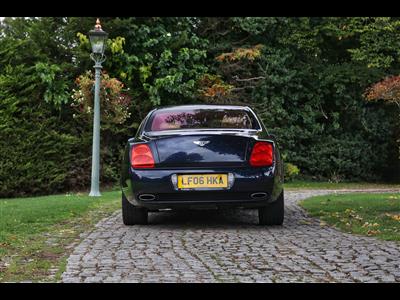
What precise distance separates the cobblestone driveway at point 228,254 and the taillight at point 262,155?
0.75m

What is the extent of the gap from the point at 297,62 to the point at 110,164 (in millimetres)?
6820

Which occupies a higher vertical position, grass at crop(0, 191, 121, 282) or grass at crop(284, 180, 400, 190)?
grass at crop(0, 191, 121, 282)

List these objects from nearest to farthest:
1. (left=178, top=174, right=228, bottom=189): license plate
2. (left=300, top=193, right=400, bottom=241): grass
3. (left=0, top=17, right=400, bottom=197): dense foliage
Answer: (left=178, top=174, right=228, bottom=189): license plate
(left=300, top=193, right=400, bottom=241): grass
(left=0, top=17, right=400, bottom=197): dense foliage

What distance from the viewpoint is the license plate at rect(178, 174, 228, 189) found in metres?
6.73

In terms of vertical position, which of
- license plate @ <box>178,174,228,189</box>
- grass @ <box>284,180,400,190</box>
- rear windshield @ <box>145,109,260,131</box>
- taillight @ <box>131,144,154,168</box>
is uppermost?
rear windshield @ <box>145,109,260,131</box>

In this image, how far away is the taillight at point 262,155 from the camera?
6785 mm

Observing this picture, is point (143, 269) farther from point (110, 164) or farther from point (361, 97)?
point (361, 97)

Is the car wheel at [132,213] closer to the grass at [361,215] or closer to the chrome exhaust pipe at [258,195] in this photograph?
the chrome exhaust pipe at [258,195]

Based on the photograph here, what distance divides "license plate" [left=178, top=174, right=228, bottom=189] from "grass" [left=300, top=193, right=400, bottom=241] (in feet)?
5.02

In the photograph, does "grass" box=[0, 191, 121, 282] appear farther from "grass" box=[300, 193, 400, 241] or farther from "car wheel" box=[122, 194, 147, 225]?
"grass" box=[300, 193, 400, 241]

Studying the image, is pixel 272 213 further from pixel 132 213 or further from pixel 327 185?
pixel 327 185

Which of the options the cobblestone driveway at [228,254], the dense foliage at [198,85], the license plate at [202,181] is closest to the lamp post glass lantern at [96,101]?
the dense foliage at [198,85]

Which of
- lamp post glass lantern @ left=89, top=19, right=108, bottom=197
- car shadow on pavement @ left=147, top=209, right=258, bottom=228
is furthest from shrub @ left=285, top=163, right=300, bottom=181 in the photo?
car shadow on pavement @ left=147, top=209, right=258, bottom=228
